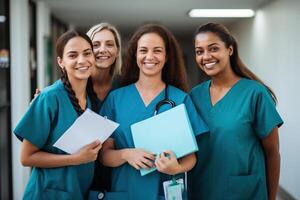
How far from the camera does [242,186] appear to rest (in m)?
1.56

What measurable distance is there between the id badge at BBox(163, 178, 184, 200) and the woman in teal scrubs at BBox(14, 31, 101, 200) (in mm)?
301

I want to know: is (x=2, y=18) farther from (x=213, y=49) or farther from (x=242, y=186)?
(x=242, y=186)

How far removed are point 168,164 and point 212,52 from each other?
55 cm

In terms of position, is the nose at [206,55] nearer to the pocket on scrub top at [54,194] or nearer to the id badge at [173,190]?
the id badge at [173,190]

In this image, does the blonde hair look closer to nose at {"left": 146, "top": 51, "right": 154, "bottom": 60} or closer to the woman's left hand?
nose at {"left": 146, "top": 51, "right": 154, "bottom": 60}

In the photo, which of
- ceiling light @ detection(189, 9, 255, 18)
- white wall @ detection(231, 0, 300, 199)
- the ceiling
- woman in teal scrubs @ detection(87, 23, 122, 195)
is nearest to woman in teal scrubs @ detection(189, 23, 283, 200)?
woman in teal scrubs @ detection(87, 23, 122, 195)

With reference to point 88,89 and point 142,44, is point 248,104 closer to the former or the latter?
point 142,44

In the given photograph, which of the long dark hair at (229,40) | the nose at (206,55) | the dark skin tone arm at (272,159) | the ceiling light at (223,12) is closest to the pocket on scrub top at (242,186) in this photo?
the dark skin tone arm at (272,159)

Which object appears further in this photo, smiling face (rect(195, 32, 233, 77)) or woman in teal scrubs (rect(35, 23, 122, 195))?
woman in teal scrubs (rect(35, 23, 122, 195))

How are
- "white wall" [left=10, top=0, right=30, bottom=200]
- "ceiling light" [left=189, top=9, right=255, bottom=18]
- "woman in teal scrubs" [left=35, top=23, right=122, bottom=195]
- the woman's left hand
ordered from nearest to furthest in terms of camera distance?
the woman's left hand
"woman in teal scrubs" [left=35, top=23, right=122, bottom=195]
"white wall" [left=10, top=0, right=30, bottom=200]
"ceiling light" [left=189, top=9, right=255, bottom=18]

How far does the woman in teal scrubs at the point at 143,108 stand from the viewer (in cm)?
147

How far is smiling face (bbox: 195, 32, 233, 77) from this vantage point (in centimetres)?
161

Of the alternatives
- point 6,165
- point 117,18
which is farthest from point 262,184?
point 117,18

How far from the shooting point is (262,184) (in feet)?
5.24
